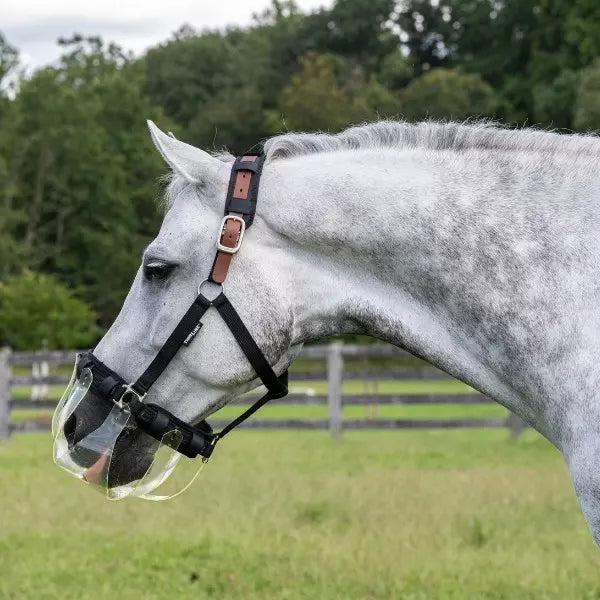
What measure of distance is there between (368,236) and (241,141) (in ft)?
156

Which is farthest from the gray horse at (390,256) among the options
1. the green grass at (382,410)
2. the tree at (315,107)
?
the tree at (315,107)

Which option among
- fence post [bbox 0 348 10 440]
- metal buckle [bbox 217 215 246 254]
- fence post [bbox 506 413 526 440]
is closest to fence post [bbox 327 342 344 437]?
fence post [bbox 506 413 526 440]

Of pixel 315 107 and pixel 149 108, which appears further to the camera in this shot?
pixel 149 108

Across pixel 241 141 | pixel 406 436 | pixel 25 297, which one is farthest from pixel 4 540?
pixel 241 141

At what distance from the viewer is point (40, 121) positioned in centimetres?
4294

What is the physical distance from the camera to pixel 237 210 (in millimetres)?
3088

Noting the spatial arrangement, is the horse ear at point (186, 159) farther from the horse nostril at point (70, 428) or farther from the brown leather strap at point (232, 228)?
the horse nostril at point (70, 428)

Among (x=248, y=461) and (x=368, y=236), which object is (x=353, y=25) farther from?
(x=368, y=236)

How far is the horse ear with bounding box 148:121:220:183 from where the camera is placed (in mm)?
3137

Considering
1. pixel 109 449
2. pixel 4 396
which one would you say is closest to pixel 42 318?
pixel 4 396

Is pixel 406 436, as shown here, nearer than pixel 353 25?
Yes

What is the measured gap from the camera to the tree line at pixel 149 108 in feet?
138

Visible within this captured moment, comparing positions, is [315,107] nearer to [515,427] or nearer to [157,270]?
[515,427]

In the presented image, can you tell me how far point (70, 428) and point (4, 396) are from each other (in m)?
12.2
